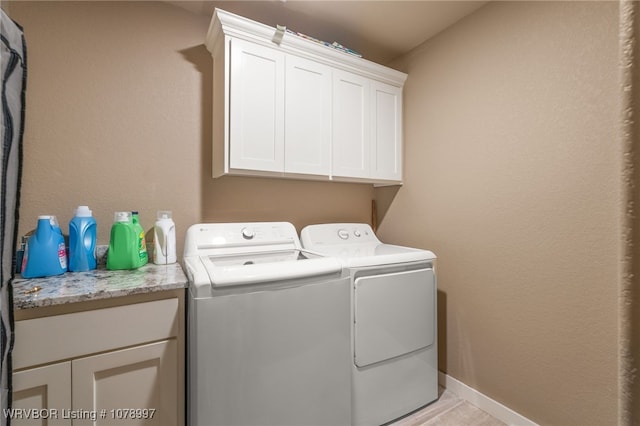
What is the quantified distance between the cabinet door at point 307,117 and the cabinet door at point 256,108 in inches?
2.4

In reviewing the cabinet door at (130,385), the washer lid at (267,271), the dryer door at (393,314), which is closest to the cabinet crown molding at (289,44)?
the washer lid at (267,271)

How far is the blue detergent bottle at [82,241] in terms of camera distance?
1.40 m

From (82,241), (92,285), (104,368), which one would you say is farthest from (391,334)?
(82,241)

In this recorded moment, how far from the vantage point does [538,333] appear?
1.54 meters

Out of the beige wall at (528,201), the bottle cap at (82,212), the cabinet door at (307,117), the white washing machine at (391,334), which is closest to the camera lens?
the beige wall at (528,201)

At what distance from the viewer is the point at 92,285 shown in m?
1.18

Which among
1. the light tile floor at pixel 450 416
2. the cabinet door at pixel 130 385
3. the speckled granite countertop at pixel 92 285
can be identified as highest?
the speckled granite countertop at pixel 92 285

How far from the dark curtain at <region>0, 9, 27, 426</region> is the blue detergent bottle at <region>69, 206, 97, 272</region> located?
0.20 metres

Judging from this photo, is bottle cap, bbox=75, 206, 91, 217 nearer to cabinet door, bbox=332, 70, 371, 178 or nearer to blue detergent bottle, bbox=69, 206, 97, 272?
blue detergent bottle, bbox=69, 206, 97, 272

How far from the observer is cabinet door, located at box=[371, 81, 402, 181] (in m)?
2.16

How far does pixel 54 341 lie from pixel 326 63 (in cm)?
202

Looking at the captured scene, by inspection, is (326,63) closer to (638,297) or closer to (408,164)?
(408,164)

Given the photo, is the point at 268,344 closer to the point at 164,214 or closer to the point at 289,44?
the point at 164,214

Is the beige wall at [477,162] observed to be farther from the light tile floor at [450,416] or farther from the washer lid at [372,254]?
the washer lid at [372,254]
